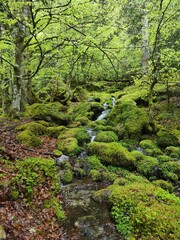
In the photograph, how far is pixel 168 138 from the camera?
1027 cm

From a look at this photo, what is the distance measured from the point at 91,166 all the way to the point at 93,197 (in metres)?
2.05

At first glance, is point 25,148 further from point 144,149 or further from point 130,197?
point 144,149

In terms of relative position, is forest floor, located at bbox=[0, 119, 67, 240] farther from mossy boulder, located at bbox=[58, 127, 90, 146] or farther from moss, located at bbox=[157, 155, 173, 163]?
moss, located at bbox=[157, 155, 173, 163]

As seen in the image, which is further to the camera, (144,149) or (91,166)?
(144,149)

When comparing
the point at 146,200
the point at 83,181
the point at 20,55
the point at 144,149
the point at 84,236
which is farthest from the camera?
the point at 20,55

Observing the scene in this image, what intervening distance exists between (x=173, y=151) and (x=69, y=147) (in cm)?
453

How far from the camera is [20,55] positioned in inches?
414

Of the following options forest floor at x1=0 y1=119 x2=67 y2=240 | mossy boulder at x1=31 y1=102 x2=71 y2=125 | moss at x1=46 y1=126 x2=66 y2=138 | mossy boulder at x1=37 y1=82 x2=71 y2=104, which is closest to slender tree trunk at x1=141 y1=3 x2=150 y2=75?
mossy boulder at x1=31 y1=102 x2=71 y2=125

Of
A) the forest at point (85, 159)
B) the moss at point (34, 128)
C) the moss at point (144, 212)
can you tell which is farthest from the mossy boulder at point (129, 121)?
the moss at point (144, 212)

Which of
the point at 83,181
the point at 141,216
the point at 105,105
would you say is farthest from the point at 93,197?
the point at 105,105

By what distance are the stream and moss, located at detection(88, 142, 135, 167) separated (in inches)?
60.0

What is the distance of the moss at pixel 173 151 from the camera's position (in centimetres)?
913

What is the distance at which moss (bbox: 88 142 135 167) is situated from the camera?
8.30 metres

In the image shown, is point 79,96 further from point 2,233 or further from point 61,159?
point 2,233
